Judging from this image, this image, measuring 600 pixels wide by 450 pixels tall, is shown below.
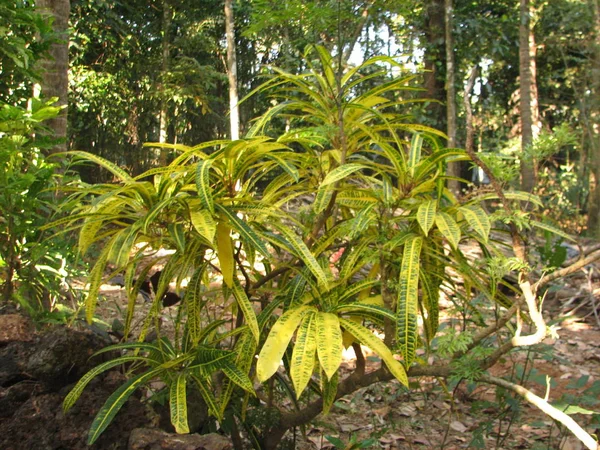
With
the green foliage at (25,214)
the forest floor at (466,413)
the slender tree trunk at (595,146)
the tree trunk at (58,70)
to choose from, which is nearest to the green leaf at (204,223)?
the green foliage at (25,214)

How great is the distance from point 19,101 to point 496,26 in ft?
25.1

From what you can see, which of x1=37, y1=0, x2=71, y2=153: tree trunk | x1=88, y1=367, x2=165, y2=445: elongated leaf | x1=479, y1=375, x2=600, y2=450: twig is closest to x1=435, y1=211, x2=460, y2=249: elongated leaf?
x1=479, y1=375, x2=600, y2=450: twig

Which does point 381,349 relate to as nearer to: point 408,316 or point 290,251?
point 408,316

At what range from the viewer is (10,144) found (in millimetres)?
2139

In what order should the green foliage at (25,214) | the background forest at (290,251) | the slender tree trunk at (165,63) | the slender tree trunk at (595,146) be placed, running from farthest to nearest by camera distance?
the slender tree trunk at (165,63), the slender tree trunk at (595,146), the green foliage at (25,214), the background forest at (290,251)

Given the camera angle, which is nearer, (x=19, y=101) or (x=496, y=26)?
(x=19, y=101)

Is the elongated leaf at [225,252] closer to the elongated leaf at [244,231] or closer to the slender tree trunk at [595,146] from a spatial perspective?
the elongated leaf at [244,231]

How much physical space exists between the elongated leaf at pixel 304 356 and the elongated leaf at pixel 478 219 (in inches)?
18.9

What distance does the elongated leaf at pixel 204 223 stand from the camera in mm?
1478

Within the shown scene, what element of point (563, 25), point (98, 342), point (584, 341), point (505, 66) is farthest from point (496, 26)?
point (98, 342)

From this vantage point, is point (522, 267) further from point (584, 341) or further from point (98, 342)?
point (584, 341)

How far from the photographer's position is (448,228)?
1503 millimetres

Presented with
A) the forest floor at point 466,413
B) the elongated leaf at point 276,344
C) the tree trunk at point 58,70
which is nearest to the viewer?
the elongated leaf at point 276,344

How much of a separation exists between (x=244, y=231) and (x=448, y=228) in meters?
0.53
